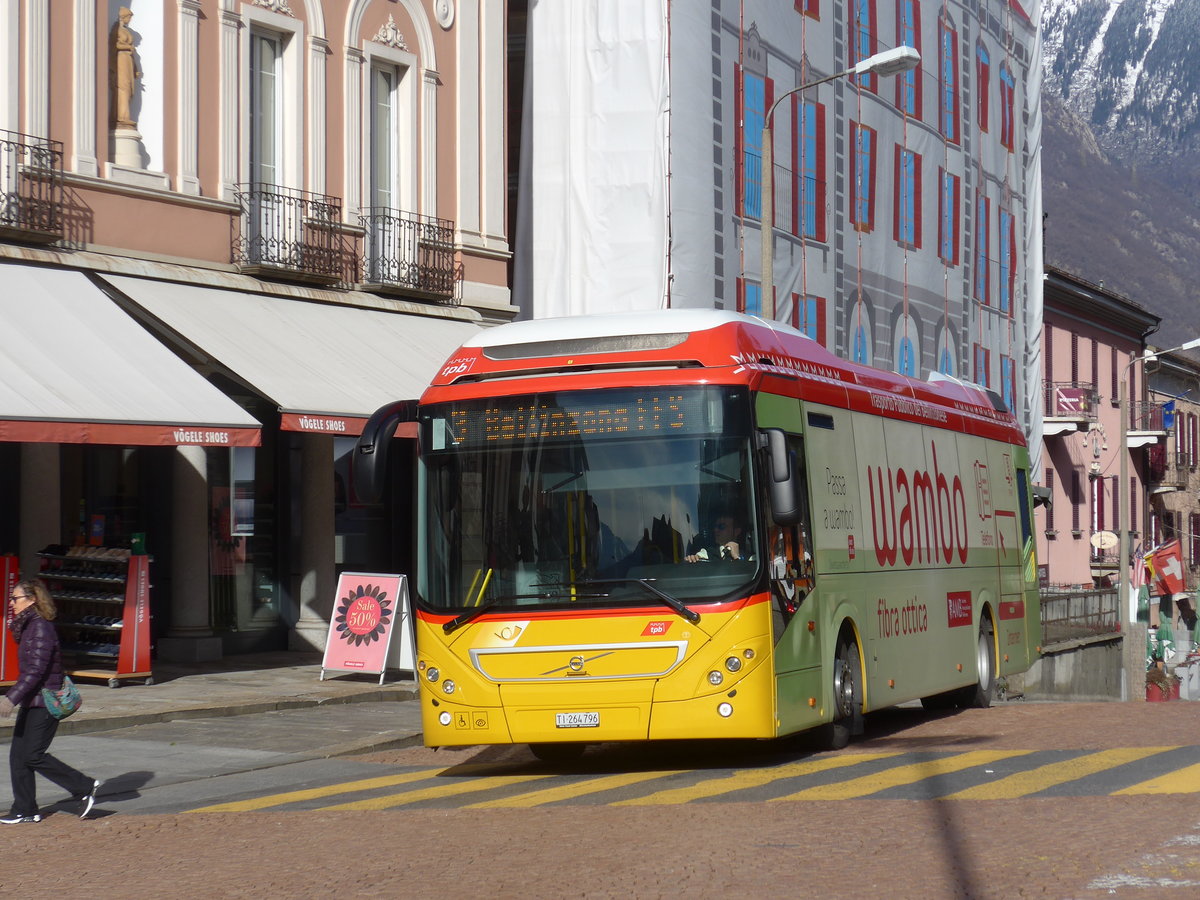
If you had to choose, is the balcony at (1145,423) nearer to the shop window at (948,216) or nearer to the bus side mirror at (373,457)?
the shop window at (948,216)

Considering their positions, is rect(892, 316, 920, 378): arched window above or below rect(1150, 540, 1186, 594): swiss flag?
above

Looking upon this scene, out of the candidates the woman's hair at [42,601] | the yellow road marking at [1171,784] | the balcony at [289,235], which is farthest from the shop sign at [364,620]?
the yellow road marking at [1171,784]

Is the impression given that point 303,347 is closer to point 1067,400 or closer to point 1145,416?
point 1067,400

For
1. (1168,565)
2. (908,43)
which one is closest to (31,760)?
(908,43)

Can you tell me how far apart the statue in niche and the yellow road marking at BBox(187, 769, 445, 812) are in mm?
9252

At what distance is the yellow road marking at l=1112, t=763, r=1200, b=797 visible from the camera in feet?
36.0

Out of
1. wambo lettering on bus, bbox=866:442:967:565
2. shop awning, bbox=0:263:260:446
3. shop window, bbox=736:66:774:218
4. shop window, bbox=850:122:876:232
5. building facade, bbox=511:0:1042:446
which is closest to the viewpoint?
wambo lettering on bus, bbox=866:442:967:565

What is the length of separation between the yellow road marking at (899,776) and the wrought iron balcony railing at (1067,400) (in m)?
38.9

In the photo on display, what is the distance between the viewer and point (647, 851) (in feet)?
31.0

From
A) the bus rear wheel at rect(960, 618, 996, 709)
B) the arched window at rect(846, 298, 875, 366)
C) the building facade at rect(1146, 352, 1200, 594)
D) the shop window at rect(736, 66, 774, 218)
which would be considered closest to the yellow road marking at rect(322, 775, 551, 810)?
the bus rear wheel at rect(960, 618, 996, 709)

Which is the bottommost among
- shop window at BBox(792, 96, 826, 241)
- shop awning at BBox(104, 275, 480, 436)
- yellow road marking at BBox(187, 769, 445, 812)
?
yellow road marking at BBox(187, 769, 445, 812)

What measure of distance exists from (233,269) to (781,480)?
10772 mm

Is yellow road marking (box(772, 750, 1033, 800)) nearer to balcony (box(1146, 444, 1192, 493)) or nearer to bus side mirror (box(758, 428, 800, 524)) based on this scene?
bus side mirror (box(758, 428, 800, 524))

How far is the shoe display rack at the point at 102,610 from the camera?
18516 millimetres
